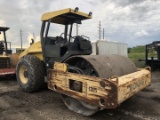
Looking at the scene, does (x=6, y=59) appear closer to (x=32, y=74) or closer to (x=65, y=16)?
(x=32, y=74)

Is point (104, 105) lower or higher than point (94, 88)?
lower

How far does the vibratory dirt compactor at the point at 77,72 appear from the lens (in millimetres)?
3686

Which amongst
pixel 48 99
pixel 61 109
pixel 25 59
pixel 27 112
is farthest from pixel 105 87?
pixel 25 59

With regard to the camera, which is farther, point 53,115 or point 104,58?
point 104,58

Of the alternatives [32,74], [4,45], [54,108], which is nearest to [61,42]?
[32,74]

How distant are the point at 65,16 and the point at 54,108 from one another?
2457 mm

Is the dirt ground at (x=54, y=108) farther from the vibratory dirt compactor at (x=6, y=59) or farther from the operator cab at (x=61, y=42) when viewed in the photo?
the vibratory dirt compactor at (x=6, y=59)

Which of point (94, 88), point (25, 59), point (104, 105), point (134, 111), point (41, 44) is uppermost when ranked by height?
point (41, 44)

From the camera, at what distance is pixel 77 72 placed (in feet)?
14.5

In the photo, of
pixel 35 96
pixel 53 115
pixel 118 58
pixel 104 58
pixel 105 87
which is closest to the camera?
A: pixel 105 87

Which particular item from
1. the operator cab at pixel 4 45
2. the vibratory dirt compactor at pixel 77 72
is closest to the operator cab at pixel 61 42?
the vibratory dirt compactor at pixel 77 72

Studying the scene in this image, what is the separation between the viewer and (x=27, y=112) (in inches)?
173

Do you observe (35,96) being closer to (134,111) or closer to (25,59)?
(25,59)

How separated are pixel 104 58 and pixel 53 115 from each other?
1.64 m
